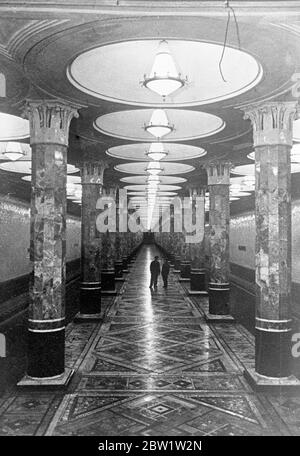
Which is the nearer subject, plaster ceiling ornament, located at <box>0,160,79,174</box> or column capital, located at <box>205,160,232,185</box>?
column capital, located at <box>205,160,232,185</box>

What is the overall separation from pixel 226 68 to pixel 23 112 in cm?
326

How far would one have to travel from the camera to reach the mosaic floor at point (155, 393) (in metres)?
5.41

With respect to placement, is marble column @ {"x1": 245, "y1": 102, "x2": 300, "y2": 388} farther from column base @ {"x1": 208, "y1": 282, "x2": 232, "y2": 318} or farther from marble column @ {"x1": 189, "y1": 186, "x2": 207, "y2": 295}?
marble column @ {"x1": 189, "y1": 186, "x2": 207, "y2": 295}

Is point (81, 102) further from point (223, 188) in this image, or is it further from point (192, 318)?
point (192, 318)

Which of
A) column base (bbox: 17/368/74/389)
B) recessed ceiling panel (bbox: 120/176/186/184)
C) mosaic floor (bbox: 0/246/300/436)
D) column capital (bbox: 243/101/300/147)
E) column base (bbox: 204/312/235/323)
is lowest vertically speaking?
mosaic floor (bbox: 0/246/300/436)

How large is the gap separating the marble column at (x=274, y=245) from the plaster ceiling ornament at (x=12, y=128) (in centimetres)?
472

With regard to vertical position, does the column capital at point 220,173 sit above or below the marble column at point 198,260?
above

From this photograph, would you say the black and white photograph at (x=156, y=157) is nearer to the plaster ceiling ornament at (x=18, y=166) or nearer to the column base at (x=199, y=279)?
the plaster ceiling ornament at (x=18, y=166)

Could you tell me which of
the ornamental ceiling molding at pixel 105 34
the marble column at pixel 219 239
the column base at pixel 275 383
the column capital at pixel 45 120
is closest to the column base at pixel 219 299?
the marble column at pixel 219 239

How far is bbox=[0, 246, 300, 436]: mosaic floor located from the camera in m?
5.41

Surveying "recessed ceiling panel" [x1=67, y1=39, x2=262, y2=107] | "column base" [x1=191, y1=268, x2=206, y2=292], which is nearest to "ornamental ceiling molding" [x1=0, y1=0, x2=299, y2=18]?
"recessed ceiling panel" [x1=67, y1=39, x2=262, y2=107]

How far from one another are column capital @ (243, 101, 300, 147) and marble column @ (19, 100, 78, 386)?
10.3 feet

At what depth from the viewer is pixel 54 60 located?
5.38 m

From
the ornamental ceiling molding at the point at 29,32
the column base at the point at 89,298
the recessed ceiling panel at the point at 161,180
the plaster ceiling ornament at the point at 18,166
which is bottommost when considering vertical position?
the column base at the point at 89,298
